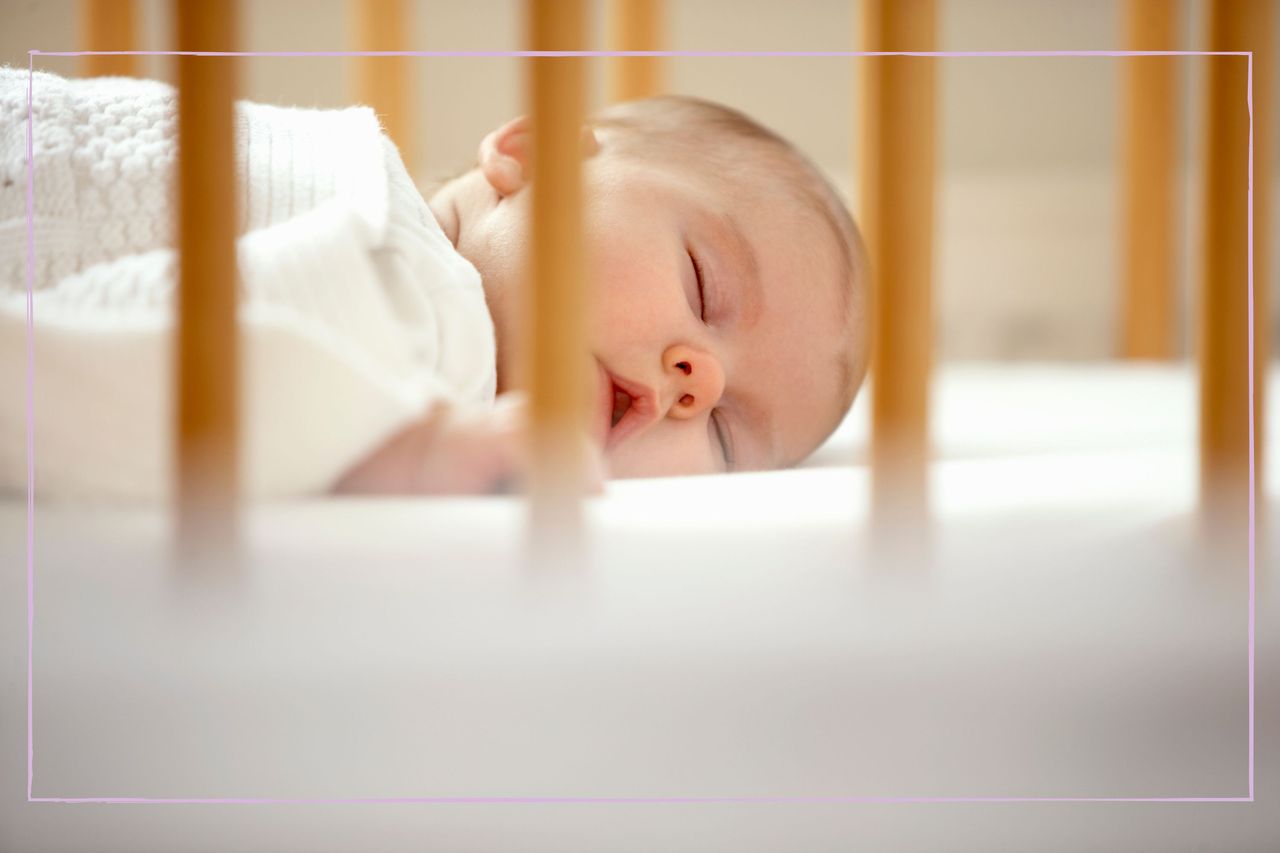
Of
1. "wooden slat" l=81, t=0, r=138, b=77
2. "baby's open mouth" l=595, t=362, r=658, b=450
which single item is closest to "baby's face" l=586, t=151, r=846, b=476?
"baby's open mouth" l=595, t=362, r=658, b=450

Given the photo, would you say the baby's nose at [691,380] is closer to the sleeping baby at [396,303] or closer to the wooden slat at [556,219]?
the sleeping baby at [396,303]

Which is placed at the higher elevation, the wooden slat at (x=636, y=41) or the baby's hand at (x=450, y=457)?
the wooden slat at (x=636, y=41)

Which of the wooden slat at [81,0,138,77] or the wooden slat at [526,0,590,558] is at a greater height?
the wooden slat at [81,0,138,77]

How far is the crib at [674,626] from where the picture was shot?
1.50 feet

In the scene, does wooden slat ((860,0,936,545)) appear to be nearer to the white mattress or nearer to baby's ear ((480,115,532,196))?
the white mattress

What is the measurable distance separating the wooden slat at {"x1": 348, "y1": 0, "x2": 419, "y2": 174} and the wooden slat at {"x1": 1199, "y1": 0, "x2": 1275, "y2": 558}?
372mm

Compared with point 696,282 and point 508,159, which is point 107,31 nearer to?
point 508,159

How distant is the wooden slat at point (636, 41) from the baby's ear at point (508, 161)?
1.06ft

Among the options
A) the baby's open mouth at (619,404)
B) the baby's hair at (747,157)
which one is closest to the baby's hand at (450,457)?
the baby's open mouth at (619,404)

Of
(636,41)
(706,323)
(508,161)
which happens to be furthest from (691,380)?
(636,41)

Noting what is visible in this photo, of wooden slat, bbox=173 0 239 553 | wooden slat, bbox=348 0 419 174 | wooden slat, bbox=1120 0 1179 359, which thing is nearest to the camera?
wooden slat, bbox=173 0 239 553

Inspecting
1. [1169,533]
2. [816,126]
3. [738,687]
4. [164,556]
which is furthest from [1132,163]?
[164,556]

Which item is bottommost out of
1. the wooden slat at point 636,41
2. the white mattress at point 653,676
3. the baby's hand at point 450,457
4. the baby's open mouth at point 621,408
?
the white mattress at point 653,676

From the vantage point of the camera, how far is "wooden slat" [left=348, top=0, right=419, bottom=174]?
0.68 m
